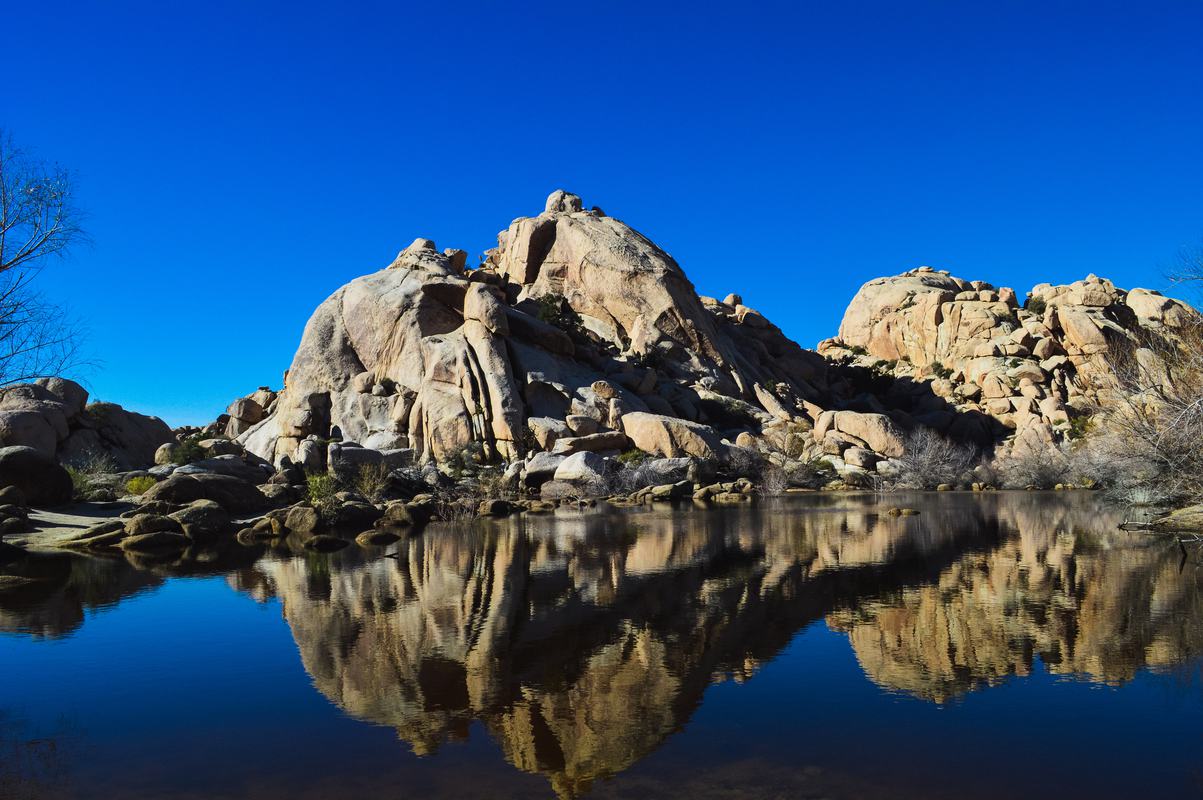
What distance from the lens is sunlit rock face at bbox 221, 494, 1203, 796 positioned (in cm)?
855

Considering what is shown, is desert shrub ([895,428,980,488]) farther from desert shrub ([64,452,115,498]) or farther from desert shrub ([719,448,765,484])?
desert shrub ([64,452,115,498])

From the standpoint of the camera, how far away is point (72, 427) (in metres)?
47.0

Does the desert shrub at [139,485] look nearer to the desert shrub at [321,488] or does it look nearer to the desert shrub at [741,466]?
the desert shrub at [321,488]

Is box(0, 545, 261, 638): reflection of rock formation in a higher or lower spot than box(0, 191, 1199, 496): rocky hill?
A: lower

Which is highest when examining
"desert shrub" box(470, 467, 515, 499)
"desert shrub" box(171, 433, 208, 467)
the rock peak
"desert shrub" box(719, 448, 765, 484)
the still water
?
the rock peak

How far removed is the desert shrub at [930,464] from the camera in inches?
2093

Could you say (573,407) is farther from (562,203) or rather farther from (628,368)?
(562,203)

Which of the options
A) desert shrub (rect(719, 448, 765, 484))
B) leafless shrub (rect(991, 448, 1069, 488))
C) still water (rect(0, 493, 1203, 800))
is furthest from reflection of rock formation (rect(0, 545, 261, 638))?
leafless shrub (rect(991, 448, 1069, 488))

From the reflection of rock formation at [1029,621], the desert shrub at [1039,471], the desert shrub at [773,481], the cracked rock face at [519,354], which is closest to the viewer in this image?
the reflection of rock formation at [1029,621]

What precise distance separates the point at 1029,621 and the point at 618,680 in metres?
6.79

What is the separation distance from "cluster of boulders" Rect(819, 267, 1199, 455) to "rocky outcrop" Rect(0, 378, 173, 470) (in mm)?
58924

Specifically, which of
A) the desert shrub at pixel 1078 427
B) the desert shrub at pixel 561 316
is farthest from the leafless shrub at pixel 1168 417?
the desert shrub at pixel 561 316

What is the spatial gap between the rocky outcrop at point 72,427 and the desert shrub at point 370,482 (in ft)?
49.4

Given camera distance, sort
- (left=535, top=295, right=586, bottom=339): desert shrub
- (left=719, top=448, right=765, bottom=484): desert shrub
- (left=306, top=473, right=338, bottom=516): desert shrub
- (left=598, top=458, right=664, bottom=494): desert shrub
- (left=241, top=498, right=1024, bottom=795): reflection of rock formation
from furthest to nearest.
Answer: (left=535, top=295, right=586, bottom=339): desert shrub < (left=719, top=448, right=765, bottom=484): desert shrub < (left=598, top=458, right=664, bottom=494): desert shrub < (left=306, top=473, right=338, bottom=516): desert shrub < (left=241, top=498, right=1024, bottom=795): reflection of rock formation
